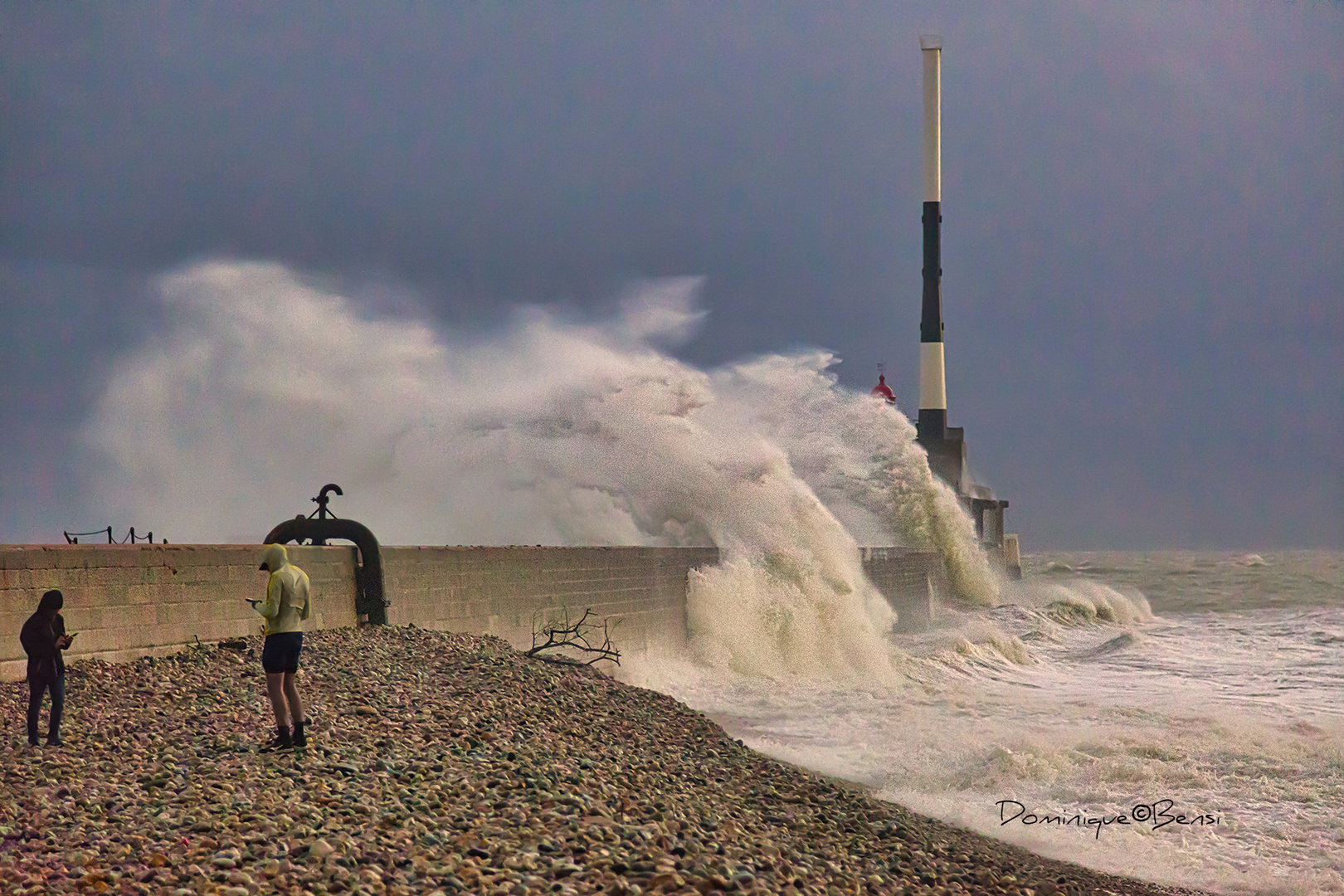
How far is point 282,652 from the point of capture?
776 cm

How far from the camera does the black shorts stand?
7699 mm

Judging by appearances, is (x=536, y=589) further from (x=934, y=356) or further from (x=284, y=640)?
(x=934, y=356)

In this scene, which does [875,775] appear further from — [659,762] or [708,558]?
[708,558]

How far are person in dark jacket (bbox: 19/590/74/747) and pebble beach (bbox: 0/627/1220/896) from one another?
17cm

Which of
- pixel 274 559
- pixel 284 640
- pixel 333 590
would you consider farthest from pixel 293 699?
pixel 333 590

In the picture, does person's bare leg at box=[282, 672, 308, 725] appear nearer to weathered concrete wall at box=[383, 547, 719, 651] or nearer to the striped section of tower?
weathered concrete wall at box=[383, 547, 719, 651]

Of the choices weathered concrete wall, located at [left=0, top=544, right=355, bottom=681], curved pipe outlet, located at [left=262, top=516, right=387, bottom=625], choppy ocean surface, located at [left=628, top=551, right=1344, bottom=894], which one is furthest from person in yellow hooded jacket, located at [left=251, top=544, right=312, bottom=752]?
choppy ocean surface, located at [left=628, top=551, right=1344, bottom=894]

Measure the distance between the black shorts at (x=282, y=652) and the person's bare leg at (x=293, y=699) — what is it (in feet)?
0.16

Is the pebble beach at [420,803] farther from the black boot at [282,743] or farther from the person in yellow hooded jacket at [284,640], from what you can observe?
the person in yellow hooded jacket at [284,640]

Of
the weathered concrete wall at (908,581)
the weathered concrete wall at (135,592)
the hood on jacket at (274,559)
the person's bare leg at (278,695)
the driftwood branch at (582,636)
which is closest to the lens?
the person's bare leg at (278,695)

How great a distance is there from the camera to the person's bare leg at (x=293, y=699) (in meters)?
7.59

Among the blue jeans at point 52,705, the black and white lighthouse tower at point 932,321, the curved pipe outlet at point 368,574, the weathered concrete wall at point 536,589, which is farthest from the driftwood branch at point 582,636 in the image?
the black and white lighthouse tower at point 932,321

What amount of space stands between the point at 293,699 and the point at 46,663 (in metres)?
1.40

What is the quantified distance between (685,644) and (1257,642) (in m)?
14.1
